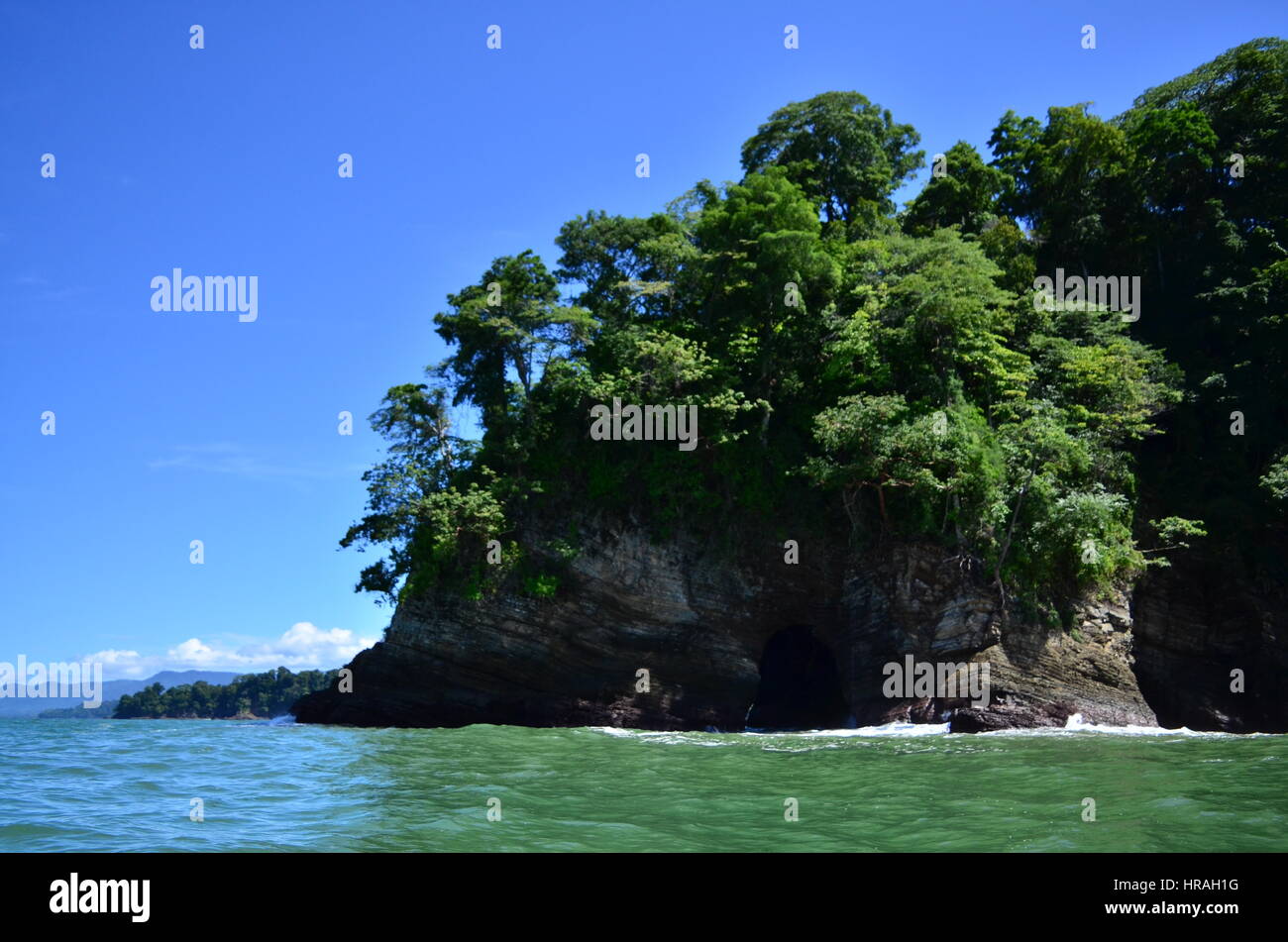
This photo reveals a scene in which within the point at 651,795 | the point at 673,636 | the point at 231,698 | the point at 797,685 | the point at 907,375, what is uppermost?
the point at 907,375

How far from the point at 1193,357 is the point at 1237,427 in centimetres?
259

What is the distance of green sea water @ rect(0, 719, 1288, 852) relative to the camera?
23.7 feet

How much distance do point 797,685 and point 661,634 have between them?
637 cm

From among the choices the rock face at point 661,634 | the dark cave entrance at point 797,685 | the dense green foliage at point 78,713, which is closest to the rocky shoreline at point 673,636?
the rock face at point 661,634

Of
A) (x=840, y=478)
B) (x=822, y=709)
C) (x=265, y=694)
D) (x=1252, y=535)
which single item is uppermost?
(x=840, y=478)

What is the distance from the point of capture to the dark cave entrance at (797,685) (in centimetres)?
2530

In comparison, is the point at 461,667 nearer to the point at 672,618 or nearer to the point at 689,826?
the point at 672,618

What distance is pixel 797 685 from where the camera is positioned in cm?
2678

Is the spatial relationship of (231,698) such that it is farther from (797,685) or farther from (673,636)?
(673,636)

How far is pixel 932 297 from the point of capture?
21562 mm

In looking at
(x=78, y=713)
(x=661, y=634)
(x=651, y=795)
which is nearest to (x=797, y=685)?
(x=661, y=634)

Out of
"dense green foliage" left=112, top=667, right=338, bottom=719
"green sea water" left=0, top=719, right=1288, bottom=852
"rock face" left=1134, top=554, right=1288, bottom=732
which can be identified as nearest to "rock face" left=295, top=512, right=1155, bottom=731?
"rock face" left=1134, top=554, right=1288, bottom=732

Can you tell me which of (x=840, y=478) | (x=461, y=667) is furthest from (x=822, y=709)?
(x=461, y=667)

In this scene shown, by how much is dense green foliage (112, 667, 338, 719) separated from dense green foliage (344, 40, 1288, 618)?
45127 mm
